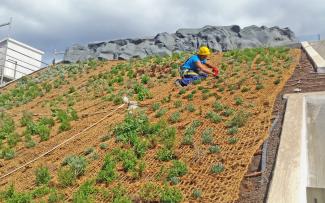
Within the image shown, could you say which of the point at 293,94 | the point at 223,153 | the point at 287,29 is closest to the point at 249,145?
the point at 223,153

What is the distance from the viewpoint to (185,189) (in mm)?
7504

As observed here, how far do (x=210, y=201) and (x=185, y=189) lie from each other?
63cm

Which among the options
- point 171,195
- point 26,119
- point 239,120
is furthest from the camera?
point 26,119

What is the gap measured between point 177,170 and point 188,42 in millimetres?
21610

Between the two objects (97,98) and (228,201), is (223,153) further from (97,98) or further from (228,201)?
(97,98)

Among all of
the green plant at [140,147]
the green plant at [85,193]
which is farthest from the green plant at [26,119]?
the green plant at [85,193]

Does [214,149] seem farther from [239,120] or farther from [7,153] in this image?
[7,153]

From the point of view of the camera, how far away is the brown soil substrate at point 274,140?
6949mm

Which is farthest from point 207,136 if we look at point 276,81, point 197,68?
point 197,68

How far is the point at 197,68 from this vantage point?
13758 mm

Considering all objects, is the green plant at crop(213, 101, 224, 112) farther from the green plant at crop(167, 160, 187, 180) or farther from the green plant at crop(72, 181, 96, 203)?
the green plant at crop(72, 181, 96, 203)

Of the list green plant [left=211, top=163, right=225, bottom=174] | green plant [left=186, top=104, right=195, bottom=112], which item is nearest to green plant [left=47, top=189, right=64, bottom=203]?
green plant [left=211, top=163, right=225, bottom=174]

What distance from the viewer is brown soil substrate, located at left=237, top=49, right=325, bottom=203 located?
274 inches

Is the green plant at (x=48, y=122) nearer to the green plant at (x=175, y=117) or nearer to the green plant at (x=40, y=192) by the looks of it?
the green plant at (x=175, y=117)
